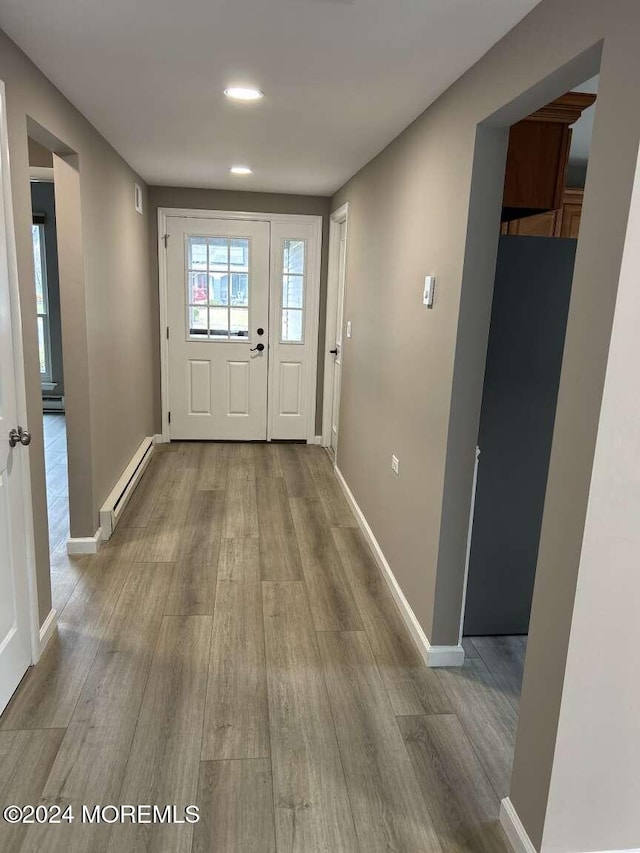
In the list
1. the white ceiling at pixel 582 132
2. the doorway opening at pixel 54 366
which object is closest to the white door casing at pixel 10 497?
the doorway opening at pixel 54 366

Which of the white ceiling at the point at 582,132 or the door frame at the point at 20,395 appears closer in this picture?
the door frame at the point at 20,395

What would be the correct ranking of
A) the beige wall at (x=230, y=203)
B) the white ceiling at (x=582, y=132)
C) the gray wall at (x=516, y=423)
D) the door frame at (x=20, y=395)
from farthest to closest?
1. the beige wall at (x=230, y=203)
2. the white ceiling at (x=582, y=132)
3. the gray wall at (x=516, y=423)
4. the door frame at (x=20, y=395)

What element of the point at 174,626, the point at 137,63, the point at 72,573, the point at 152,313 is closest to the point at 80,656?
the point at 174,626

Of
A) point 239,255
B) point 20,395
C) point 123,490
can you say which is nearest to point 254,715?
point 20,395

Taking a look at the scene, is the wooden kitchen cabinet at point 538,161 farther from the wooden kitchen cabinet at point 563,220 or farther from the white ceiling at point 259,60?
the wooden kitchen cabinet at point 563,220

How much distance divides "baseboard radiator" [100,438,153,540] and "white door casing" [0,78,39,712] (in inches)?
48.2

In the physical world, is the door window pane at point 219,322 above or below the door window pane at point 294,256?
below

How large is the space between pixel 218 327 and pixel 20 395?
11.6ft

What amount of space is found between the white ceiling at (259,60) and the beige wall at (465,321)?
0.16 metres

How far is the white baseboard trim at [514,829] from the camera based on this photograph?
1.64 meters

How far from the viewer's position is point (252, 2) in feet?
5.73

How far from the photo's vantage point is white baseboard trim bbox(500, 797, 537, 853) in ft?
5.38

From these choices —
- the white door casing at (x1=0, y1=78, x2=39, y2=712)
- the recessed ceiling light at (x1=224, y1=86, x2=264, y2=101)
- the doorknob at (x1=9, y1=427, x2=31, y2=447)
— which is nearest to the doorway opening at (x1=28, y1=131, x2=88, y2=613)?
the white door casing at (x1=0, y1=78, x2=39, y2=712)

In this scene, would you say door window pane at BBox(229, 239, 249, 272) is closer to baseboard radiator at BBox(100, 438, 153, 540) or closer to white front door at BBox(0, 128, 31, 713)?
baseboard radiator at BBox(100, 438, 153, 540)
